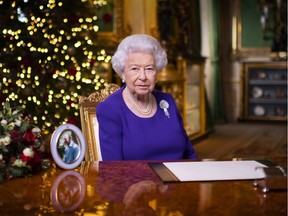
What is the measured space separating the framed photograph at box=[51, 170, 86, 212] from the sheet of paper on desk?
320mm

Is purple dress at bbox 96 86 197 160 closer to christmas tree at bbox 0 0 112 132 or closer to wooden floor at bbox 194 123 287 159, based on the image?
christmas tree at bbox 0 0 112 132

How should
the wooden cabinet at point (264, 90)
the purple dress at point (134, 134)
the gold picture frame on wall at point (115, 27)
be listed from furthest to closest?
the wooden cabinet at point (264, 90)
the gold picture frame on wall at point (115, 27)
the purple dress at point (134, 134)

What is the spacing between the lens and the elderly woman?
2393 millimetres

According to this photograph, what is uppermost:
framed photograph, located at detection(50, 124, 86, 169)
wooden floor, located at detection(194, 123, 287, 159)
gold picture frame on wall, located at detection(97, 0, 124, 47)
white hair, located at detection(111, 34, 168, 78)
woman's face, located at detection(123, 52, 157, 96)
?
gold picture frame on wall, located at detection(97, 0, 124, 47)

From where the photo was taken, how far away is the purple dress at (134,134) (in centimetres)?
238

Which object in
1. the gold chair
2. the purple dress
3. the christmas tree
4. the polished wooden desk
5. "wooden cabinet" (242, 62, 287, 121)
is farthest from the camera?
"wooden cabinet" (242, 62, 287, 121)

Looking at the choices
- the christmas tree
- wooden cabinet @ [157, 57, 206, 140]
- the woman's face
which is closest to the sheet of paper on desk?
the woman's face

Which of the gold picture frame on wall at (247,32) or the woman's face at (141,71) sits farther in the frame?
the gold picture frame on wall at (247,32)

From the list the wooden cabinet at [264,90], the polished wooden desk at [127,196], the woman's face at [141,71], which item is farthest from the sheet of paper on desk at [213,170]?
the wooden cabinet at [264,90]

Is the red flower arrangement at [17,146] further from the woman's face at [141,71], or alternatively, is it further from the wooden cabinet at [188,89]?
the wooden cabinet at [188,89]

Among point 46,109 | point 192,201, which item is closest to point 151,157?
point 192,201

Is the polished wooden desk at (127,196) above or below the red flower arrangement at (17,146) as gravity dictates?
below

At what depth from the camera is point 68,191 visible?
5.19 ft

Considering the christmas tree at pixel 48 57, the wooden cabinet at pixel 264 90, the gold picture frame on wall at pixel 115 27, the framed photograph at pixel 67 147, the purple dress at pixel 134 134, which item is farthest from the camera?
the wooden cabinet at pixel 264 90
